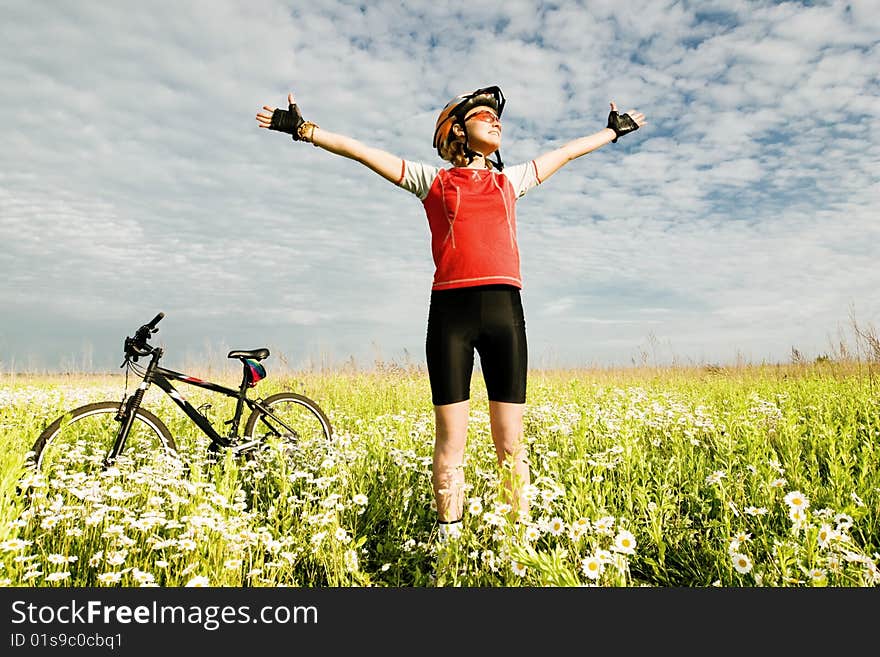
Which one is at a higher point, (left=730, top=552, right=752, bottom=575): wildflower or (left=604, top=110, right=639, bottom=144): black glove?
(left=604, top=110, right=639, bottom=144): black glove

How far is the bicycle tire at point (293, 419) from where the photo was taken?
7.31 metres

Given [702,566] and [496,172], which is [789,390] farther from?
[496,172]

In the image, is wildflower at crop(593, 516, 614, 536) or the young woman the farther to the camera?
the young woman

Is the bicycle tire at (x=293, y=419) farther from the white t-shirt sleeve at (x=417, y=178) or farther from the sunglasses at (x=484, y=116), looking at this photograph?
the sunglasses at (x=484, y=116)

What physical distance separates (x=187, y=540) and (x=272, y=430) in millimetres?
3705

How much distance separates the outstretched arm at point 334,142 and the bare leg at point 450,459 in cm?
175

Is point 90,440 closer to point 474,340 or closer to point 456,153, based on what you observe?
point 474,340

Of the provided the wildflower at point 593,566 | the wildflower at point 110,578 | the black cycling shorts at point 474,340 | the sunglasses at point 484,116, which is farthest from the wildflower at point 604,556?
the sunglasses at point 484,116

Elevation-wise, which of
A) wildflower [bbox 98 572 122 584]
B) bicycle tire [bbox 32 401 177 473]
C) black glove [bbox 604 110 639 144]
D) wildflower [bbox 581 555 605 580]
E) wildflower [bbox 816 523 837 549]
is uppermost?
black glove [bbox 604 110 639 144]

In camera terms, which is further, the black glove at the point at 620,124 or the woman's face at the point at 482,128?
the black glove at the point at 620,124

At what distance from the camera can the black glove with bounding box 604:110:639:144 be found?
5.25 metres

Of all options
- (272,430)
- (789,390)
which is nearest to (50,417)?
(272,430)

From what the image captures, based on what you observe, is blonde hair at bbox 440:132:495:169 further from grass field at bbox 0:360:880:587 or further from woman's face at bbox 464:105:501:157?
grass field at bbox 0:360:880:587

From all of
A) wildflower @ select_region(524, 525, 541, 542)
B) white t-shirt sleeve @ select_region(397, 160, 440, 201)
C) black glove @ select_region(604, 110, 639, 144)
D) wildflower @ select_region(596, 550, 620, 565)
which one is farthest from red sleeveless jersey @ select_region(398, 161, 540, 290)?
wildflower @ select_region(596, 550, 620, 565)
